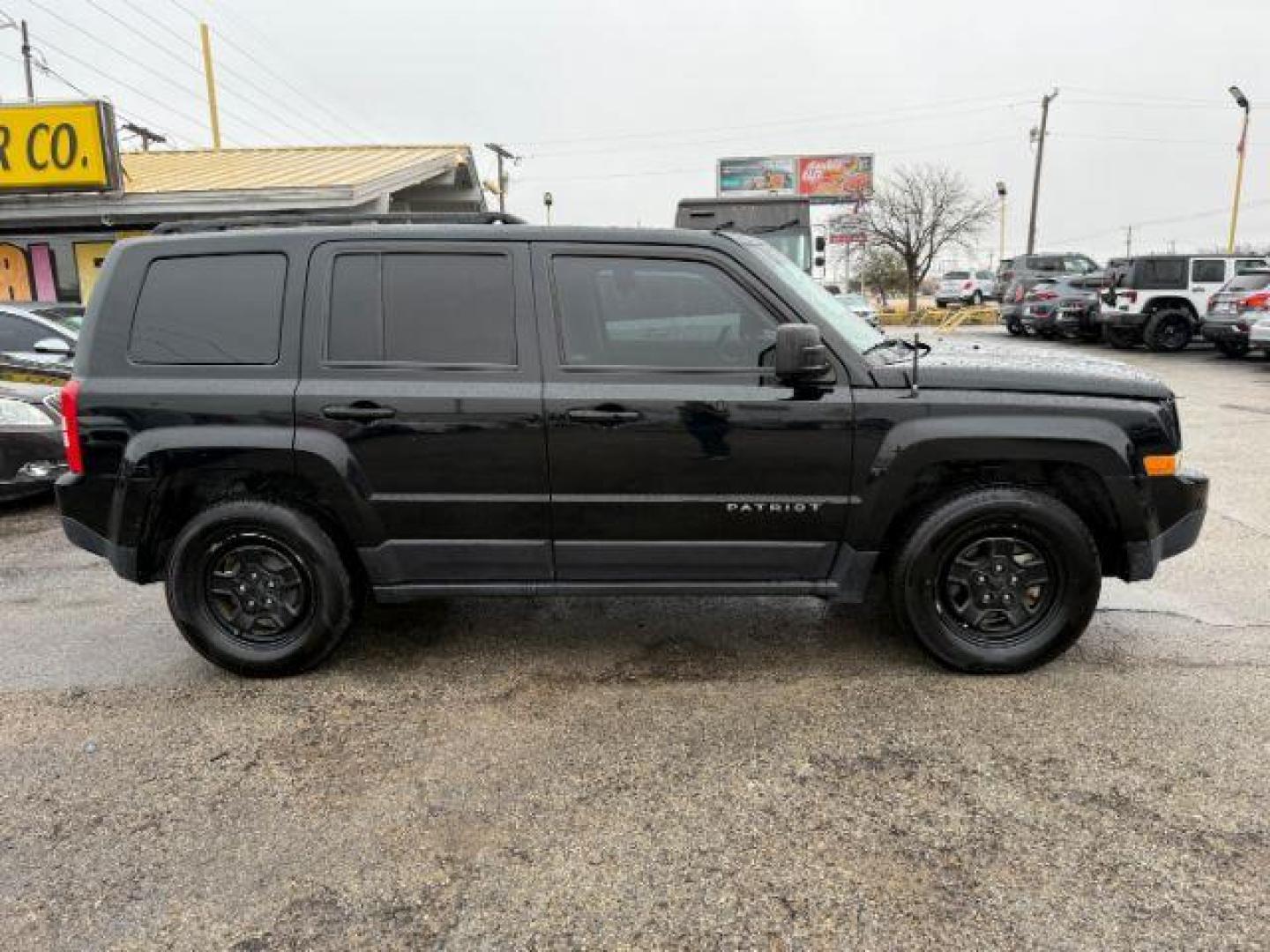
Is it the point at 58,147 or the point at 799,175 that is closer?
the point at 58,147

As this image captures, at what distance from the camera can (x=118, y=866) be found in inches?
105

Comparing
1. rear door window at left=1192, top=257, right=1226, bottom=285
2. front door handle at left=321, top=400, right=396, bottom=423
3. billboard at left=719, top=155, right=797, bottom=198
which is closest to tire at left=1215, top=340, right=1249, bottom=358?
rear door window at left=1192, top=257, right=1226, bottom=285

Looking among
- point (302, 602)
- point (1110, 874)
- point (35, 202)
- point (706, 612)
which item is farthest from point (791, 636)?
point (35, 202)

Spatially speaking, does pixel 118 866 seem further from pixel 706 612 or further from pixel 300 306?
pixel 706 612

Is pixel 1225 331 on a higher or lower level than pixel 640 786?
higher

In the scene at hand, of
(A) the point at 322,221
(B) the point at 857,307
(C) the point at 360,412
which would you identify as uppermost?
(A) the point at 322,221

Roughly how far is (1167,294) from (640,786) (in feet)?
62.3

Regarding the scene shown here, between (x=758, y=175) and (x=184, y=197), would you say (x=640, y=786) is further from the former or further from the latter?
(x=758, y=175)

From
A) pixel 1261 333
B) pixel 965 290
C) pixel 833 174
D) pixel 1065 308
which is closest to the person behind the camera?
pixel 1261 333

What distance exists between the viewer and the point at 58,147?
43.1 ft

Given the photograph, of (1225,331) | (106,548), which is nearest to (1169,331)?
(1225,331)

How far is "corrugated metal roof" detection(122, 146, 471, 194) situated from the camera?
530 inches

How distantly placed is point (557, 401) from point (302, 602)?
1.43 metres

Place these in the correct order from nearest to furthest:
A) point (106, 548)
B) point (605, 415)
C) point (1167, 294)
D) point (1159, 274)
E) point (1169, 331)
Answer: point (605, 415), point (106, 548), point (1167, 294), point (1159, 274), point (1169, 331)
